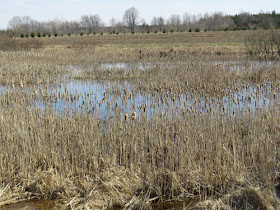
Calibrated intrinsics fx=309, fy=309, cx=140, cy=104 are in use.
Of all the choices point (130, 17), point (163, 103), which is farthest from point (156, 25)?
point (163, 103)

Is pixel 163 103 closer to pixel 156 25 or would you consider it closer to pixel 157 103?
pixel 157 103

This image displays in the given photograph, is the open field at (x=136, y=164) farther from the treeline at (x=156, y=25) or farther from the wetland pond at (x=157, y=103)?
the treeline at (x=156, y=25)

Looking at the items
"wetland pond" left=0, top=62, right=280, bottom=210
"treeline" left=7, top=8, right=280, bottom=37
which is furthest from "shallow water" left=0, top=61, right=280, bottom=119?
"treeline" left=7, top=8, right=280, bottom=37

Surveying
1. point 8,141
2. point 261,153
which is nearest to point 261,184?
point 261,153

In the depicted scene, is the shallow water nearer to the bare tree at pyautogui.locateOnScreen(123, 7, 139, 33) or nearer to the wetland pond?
the wetland pond

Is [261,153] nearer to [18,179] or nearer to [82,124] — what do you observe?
[82,124]

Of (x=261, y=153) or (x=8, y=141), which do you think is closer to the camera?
(x=261, y=153)

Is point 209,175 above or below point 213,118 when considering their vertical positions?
below

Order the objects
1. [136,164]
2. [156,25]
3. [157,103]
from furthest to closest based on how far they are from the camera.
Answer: [156,25] < [157,103] < [136,164]

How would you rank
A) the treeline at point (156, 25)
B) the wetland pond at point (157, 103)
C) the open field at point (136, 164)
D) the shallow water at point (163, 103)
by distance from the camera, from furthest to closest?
the treeline at point (156, 25) < the shallow water at point (163, 103) < the wetland pond at point (157, 103) < the open field at point (136, 164)

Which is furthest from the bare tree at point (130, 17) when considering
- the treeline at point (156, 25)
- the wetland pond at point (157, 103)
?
the wetland pond at point (157, 103)

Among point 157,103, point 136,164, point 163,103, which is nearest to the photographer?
point 136,164

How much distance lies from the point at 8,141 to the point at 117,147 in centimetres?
169

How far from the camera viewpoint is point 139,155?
180 inches
